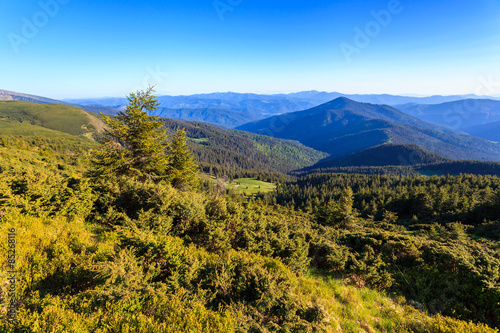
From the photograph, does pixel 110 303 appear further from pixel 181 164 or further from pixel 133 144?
pixel 181 164

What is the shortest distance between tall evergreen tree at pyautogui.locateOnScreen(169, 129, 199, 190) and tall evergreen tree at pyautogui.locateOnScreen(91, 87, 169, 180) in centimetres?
344

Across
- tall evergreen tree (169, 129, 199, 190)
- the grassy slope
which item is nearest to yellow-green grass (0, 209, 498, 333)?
the grassy slope

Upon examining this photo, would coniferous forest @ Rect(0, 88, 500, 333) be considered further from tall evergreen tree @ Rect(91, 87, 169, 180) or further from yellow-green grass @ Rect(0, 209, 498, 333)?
tall evergreen tree @ Rect(91, 87, 169, 180)

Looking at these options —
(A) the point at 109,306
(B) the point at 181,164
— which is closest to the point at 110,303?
(A) the point at 109,306

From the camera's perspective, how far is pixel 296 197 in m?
152

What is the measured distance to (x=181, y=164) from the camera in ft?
86.7

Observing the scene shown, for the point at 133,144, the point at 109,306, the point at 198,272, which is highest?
the point at 133,144

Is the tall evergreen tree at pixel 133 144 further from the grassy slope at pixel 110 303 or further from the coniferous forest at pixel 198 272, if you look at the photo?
the grassy slope at pixel 110 303

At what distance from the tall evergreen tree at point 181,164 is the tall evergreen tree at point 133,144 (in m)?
3.44

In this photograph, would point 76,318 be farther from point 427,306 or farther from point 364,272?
point 427,306

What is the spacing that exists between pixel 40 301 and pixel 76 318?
1.27m

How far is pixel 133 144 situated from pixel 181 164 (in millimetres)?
6406

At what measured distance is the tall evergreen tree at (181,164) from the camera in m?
25.8

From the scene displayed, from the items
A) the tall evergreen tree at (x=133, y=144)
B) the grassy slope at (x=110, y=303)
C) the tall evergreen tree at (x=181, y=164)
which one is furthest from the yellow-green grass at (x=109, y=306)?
the tall evergreen tree at (x=181, y=164)
